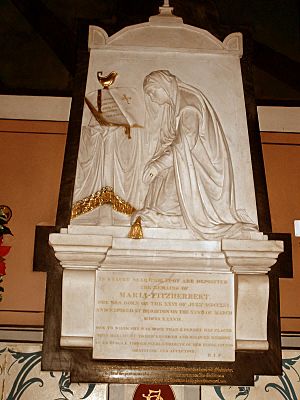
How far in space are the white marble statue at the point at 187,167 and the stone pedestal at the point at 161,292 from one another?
155mm

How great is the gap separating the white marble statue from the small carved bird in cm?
26

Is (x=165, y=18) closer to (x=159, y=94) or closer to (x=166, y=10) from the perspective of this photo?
(x=166, y=10)

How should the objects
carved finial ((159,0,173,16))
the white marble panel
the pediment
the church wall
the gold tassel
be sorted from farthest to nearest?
carved finial ((159,0,173,16)) < the pediment < the church wall < the gold tassel < the white marble panel

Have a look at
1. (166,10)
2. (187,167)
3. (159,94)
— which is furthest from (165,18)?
(187,167)

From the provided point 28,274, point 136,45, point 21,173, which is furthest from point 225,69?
point 28,274

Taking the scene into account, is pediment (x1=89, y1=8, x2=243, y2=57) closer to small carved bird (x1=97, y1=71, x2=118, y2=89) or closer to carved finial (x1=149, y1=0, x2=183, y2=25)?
carved finial (x1=149, y1=0, x2=183, y2=25)

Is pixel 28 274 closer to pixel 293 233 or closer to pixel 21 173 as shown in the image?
pixel 21 173

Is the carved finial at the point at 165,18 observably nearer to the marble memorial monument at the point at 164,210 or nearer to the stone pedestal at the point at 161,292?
the marble memorial monument at the point at 164,210

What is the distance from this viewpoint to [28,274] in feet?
15.7

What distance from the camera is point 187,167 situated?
4727mm

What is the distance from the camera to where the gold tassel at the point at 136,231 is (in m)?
4.55

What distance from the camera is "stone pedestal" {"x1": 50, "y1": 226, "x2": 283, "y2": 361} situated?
4414 mm

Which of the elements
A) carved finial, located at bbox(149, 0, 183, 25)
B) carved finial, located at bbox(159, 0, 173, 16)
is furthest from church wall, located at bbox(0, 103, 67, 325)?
carved finial, located at bbox(159, 0, 173, 16)

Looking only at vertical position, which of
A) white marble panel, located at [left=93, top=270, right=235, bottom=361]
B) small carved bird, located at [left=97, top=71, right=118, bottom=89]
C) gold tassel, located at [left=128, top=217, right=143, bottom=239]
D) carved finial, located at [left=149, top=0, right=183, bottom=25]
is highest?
carved finial, located at [left=149, top=0, right=183, bottom=25]
